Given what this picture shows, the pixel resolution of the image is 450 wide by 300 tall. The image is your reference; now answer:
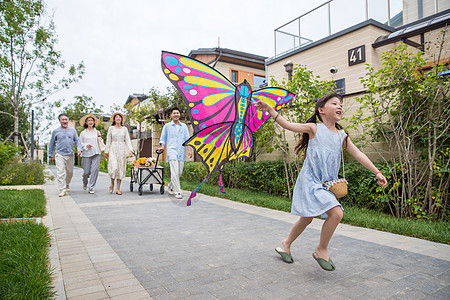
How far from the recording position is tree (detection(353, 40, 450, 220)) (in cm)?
523

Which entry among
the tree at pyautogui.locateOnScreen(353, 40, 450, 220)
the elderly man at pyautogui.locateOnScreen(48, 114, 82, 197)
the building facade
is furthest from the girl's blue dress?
the elderly man at pyautogui.locateOnScreen(48, 114, 82, 197)

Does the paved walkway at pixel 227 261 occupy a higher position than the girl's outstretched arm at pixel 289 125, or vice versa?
the girl's outstretched arm at pixel 289 125

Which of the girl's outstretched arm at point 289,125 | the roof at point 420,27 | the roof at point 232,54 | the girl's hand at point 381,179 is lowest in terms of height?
the girl's hand at point 381,179

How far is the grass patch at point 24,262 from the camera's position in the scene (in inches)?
95.8

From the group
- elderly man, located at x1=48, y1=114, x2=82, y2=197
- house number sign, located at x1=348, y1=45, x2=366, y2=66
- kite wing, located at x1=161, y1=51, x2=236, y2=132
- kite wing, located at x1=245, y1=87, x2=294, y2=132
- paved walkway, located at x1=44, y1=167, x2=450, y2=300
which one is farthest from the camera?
house number sign, located at x1=348, y1=45, x2=366, y2=66

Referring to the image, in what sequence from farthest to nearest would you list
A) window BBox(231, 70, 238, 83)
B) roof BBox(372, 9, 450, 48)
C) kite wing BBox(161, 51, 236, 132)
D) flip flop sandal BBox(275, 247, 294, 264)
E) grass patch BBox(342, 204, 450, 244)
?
1. window BBox(231, 70, 238, 83)
2. roof BBox(372, 9, 450, 48)
3. grass patch BBox(342, 204, 450, 244)
4. flip flop sandal BBox(275, 247, 294, 264)
5. kite wing BBox(161, 51, 236, 132)

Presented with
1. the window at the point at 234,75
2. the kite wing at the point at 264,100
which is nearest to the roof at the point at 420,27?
the kite wing at the point at 264,100

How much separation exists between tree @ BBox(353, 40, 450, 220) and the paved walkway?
1.30 metres

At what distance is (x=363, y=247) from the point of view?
3.99m

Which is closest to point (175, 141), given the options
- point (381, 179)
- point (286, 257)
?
point (286, 257)

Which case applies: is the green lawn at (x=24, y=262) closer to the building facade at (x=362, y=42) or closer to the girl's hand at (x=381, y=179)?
the girl's hand at (x=381, y=179)

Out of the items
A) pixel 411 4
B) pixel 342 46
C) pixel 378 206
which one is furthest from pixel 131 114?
pixel 378 206

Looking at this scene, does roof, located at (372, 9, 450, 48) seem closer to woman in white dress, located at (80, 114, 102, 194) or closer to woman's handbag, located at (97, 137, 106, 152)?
woman's handbag, located at (97, 137, 106, 152)

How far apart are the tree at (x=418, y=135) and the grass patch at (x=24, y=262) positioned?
17.3 ft
